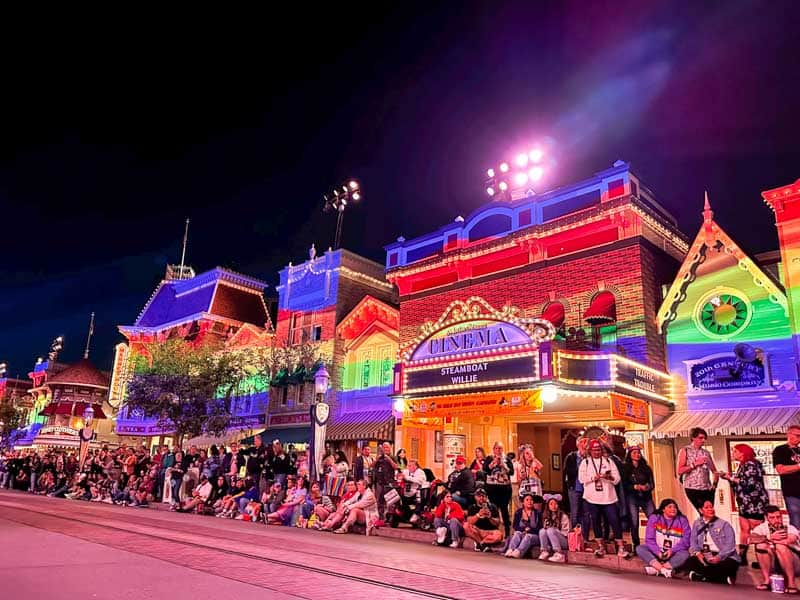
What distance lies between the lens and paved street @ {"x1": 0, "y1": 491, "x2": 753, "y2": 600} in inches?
275

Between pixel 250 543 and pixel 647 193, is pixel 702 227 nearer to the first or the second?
pixel 647 193

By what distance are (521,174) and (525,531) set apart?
55.9 ft

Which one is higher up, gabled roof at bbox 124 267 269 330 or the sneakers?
gabled roof at bbox 124 267 269 330

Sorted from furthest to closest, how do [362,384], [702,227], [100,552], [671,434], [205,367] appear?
[205,367]
[362,384]
[702,227]
[671,434]
[100,552]

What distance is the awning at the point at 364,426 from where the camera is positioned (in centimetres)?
2594

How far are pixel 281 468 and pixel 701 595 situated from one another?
13.6m

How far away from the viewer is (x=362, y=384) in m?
29.2

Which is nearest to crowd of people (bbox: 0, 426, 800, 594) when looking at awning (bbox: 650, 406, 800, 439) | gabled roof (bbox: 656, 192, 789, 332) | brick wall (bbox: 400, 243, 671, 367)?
awning (bbox: 650, 406, 800, 439)

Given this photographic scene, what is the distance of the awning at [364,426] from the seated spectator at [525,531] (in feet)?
44.9

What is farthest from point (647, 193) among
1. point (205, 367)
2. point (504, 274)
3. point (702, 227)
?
point (205, 367)

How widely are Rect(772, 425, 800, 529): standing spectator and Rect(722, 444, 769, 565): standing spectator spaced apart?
325mm

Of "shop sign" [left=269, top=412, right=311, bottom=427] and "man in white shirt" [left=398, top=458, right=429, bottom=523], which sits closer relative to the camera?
"man in white shirt" [left=398, top=458, right=429, bottom=523]

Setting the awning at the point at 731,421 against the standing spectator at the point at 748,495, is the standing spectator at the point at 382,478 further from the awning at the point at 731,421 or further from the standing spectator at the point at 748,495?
the standing spectator at the point at 748,495

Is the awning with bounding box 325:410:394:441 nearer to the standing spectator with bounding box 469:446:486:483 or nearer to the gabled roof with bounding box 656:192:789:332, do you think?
the standing spectator with bounding box 469:446:486:483
